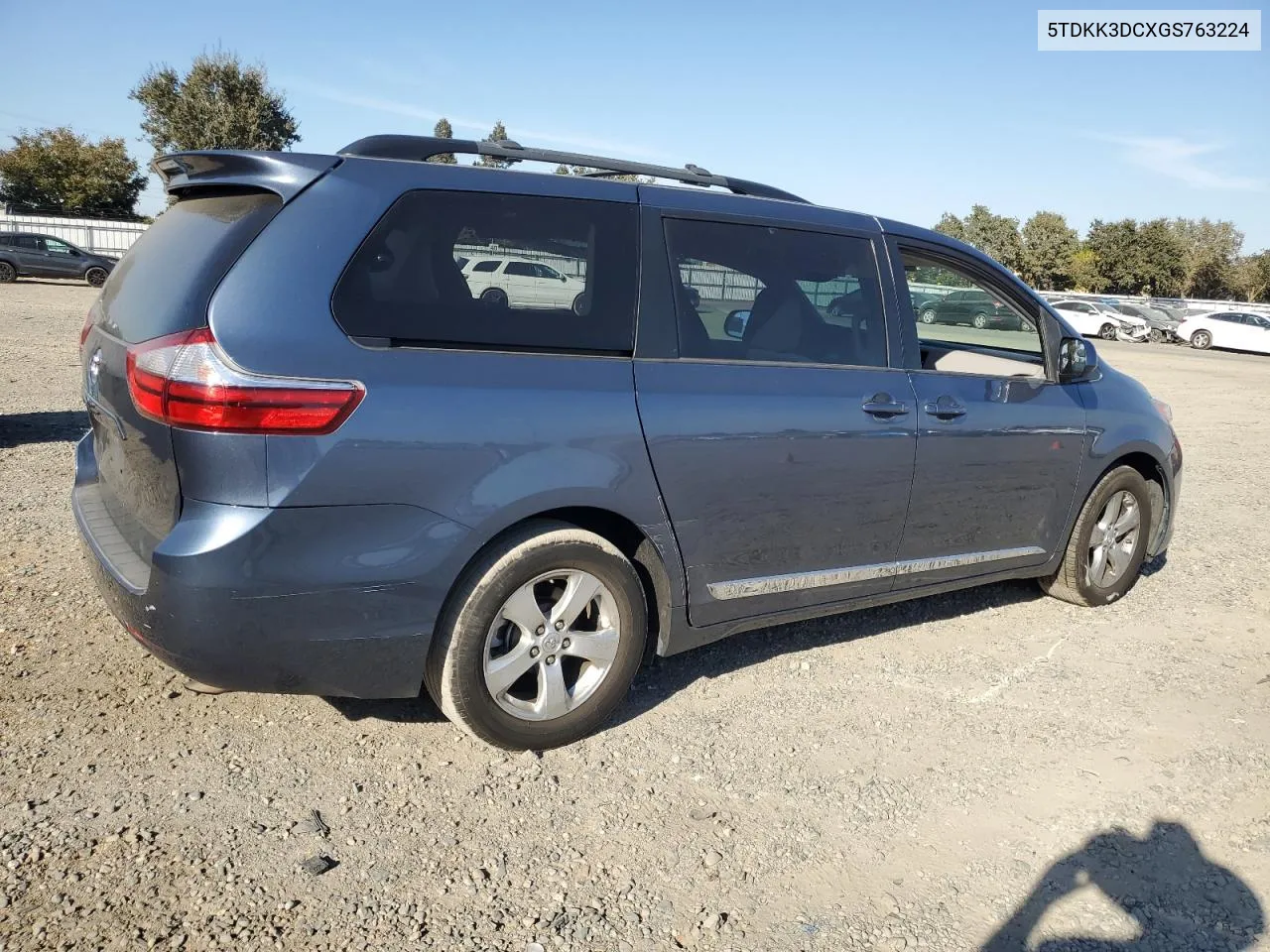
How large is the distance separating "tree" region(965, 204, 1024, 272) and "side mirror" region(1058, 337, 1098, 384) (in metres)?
70.6

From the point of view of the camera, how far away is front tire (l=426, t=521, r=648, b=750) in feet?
10.3

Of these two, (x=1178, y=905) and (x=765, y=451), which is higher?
(x=765, y=451)

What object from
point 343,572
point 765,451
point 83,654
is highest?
point 765,451

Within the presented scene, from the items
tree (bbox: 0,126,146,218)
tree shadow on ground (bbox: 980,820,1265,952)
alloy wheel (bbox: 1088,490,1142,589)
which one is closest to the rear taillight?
tree shadow on ground (bbox: 980,820,1265,952)

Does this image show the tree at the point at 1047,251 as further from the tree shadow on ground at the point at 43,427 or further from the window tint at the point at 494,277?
the window tint at the point at 494,277

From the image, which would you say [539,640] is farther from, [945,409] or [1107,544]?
[1107,544]

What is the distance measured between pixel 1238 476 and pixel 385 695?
913cm

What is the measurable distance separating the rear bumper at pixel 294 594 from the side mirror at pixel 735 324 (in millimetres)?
1327

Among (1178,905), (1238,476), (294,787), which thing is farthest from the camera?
(1238,476)

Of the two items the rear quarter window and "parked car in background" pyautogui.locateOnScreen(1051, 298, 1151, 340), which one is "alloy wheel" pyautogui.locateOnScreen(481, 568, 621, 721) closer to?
the rear quarter window

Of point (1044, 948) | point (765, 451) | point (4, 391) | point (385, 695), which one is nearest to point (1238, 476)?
point (765, 451)

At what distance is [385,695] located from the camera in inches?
124

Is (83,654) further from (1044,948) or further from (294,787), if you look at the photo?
(1044,948)

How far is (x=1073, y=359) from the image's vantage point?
4.81 metres
